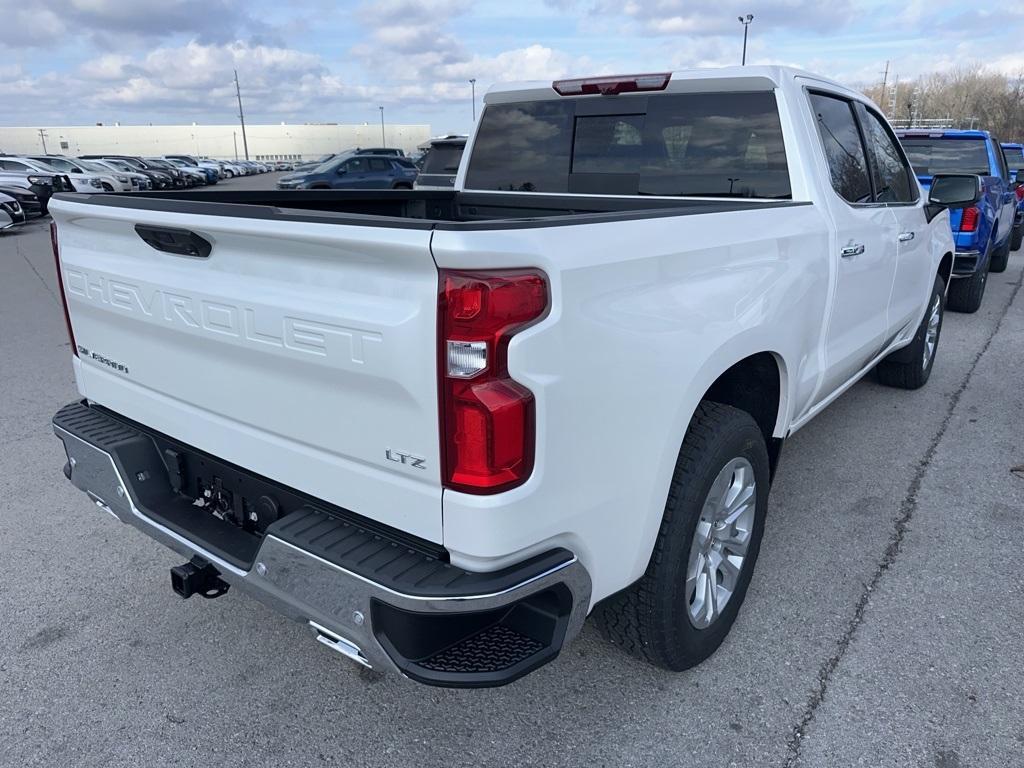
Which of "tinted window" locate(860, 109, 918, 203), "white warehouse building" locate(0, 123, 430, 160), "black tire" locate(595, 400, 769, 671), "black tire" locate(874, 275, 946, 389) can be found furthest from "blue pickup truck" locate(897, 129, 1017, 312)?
"white warehouse building" locate(0, 123, 430, 160)

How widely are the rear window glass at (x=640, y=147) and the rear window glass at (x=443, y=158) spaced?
31.0 feet

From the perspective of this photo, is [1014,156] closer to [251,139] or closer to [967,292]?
[967,292]

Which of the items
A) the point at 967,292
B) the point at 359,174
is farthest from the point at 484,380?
the point at 359,174

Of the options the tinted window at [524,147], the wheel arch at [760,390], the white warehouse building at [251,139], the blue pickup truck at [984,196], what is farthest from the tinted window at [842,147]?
the white warehouse building at [251,139]

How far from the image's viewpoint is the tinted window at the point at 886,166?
4102mm

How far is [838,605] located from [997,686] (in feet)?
1.98

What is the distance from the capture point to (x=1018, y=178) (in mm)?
10602

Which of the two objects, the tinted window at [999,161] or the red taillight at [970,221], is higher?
the tinted window at [999,161]

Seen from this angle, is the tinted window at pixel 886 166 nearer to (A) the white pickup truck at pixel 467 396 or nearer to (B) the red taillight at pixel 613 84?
(A) the white pickup truck at pixel 467 396

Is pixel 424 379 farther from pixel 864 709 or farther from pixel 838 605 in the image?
pixel 838 605

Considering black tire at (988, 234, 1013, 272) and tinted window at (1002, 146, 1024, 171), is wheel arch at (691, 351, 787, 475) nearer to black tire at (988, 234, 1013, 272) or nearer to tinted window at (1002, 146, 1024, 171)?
black tire at (988, 234, 1013, 272)

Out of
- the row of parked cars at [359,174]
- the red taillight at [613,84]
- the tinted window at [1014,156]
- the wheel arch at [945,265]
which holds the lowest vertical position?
the row of parked cars at [359,174]

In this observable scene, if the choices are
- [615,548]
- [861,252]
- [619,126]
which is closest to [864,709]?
[615,548]

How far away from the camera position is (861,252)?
139 inches
